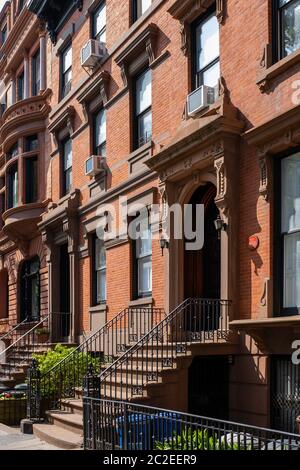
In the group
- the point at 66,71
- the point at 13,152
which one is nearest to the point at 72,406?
the point at 66,71

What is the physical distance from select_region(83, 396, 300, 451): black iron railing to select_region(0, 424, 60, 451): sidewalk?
148cm

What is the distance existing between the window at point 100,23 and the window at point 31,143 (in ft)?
16.9

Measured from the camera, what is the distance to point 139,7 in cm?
1562

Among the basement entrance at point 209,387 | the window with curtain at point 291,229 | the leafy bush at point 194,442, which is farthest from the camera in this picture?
the basement entrance at point 209,387

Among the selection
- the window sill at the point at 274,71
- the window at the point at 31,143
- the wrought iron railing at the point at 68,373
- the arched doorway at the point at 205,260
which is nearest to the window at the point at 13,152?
the window at the point at 31,143

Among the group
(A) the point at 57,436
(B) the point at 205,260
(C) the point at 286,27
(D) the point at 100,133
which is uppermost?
(C) the point at 286,27

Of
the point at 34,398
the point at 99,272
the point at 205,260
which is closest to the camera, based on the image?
the point at 34,398

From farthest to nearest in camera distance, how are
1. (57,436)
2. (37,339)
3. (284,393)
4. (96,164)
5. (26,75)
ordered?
(26,75) < (37,339) < (96,164) < (57,436) < (284,393)

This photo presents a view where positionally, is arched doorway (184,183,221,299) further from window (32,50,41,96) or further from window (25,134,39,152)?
window (32,50,41,96)

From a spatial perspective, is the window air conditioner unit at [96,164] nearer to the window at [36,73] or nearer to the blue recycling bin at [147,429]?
the window at [36,73]

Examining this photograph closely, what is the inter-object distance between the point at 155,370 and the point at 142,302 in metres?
3.58

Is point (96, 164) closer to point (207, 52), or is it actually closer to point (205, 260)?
point (205, 260)

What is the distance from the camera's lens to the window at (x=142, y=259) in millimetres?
14241

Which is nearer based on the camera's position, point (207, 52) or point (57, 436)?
point (57, 436)
